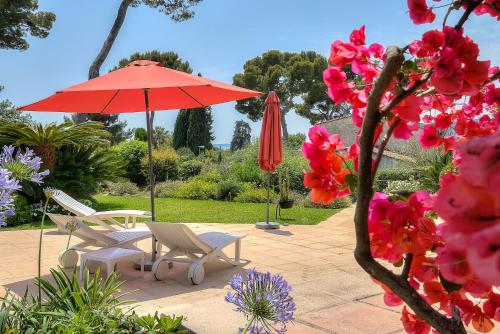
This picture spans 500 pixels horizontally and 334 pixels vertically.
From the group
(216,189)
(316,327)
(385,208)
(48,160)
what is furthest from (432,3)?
(216,189)

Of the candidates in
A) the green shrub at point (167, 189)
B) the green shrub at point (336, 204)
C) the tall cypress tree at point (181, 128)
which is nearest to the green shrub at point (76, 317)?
the green shrub at point (336, 204)

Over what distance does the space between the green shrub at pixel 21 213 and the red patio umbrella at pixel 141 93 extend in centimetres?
357

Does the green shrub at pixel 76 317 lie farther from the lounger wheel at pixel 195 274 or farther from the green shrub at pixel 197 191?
the green shrub at pixel 197 191

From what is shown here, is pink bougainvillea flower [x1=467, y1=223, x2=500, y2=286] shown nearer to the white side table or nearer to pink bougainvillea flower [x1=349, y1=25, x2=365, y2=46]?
pink bougainvillea flower [x1=349, y1=25, x2=365, y2=46]

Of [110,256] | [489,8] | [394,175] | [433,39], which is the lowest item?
[110,256]

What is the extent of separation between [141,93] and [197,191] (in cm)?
820

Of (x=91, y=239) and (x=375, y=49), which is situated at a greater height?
(x=375, y=49)

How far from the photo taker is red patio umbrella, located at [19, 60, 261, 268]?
4699 mm

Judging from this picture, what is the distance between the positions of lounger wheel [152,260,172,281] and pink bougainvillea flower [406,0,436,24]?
3942 millimetres

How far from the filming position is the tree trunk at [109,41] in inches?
640

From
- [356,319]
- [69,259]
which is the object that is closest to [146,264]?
[69,259]

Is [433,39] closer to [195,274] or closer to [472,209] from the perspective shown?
[472,209]

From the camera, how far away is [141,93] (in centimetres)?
642

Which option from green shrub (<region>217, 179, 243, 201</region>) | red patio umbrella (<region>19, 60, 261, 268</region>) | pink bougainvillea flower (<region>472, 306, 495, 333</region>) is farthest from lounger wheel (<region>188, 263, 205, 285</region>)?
green shrub (<region>217, 179, 243, 201</region>)
